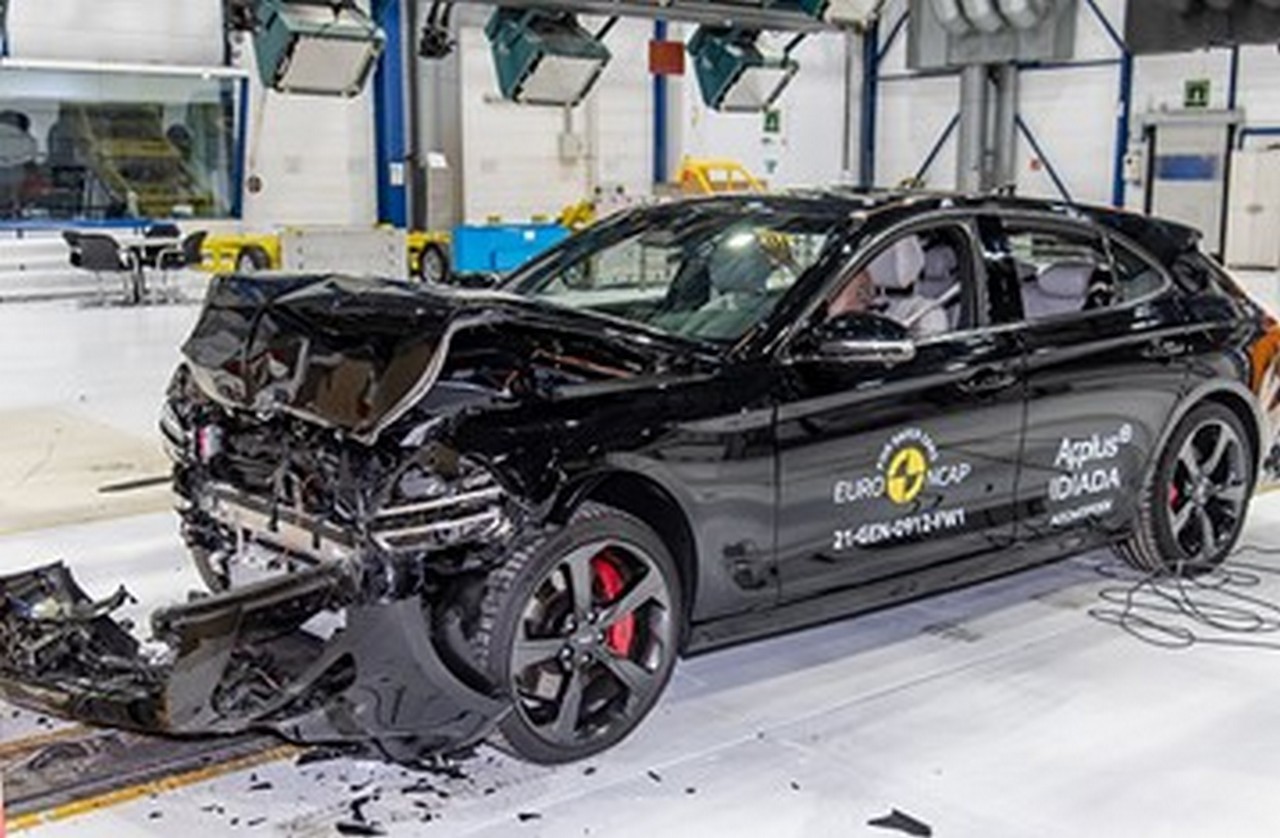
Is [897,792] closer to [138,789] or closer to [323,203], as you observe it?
[138,789]

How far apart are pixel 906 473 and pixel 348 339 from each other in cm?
171

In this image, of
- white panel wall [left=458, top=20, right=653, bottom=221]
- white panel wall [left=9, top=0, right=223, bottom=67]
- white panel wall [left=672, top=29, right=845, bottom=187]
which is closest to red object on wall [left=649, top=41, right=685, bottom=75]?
white panel wall [left=458, top=20, right=653, bottom=221]

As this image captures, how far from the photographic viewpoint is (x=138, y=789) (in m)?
3.51

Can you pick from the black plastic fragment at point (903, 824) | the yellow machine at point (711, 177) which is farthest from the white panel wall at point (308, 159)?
the black plastic fragment at point (903, 824)

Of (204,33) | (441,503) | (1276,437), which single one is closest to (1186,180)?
(204,33)

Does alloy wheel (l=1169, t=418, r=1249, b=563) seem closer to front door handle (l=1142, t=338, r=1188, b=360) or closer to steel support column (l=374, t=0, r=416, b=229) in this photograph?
front door handle (l=1142, t=338, r=1188, b=360)

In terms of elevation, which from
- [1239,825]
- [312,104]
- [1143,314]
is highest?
[312,104]

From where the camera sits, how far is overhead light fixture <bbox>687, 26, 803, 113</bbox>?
14.0 metres

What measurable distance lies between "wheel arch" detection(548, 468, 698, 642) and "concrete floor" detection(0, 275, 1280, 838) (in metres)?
0.46

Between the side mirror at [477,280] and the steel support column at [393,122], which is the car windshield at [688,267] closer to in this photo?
the side mirror at [477,280]

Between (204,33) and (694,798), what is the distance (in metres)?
18.0

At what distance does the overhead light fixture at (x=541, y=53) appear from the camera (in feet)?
40.0

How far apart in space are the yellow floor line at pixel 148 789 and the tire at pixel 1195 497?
3148 millimetres

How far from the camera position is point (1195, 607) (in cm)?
504
